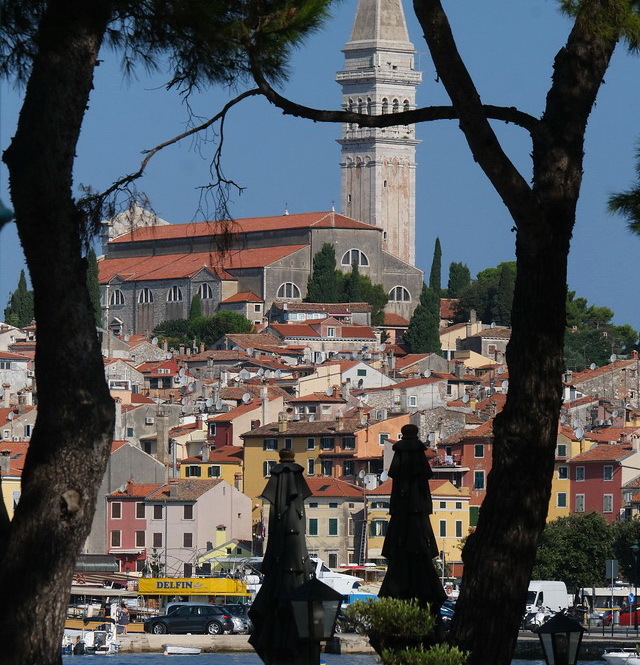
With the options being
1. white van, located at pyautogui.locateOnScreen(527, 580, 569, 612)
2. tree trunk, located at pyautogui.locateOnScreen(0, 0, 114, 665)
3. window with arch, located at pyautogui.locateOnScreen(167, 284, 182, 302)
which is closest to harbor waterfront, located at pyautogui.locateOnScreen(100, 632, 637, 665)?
white van, located at pyautogui.locateOnScreen(527, 580, 569, 612)

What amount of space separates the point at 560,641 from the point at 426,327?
99779 millimetres

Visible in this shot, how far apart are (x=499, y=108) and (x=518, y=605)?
74.4 inches

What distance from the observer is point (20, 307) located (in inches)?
4742

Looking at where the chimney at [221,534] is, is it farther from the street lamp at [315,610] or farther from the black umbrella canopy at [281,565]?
the street lamp at [315,610]

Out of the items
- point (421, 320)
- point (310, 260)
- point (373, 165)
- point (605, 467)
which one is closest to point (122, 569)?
point (605, 467)

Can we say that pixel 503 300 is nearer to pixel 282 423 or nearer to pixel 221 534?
pixel 282 423

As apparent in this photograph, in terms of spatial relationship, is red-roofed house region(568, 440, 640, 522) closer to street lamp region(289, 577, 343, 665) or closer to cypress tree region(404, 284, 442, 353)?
cypress tree region(404, 284, 442, 353)

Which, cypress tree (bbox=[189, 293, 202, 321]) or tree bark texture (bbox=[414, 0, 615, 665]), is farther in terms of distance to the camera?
cypress tree (bbox=[189, 293, 202, 321])

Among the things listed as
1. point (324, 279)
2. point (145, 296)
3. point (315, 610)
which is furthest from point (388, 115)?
point (145, 296)

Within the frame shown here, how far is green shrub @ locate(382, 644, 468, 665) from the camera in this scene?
7.57m

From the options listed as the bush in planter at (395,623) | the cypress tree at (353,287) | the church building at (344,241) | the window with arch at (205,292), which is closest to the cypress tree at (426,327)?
the cypress tree at (353,287)

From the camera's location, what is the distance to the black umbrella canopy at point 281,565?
12.0 m

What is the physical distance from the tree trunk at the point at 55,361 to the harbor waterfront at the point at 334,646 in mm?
21540

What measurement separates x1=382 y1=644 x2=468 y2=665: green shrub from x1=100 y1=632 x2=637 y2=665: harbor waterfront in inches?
815
